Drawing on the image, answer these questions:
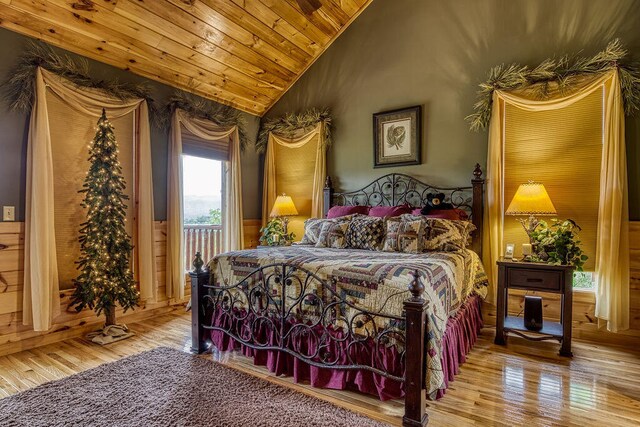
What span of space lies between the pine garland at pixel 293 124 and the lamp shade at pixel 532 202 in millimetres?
2478

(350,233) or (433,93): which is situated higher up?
(433,93)

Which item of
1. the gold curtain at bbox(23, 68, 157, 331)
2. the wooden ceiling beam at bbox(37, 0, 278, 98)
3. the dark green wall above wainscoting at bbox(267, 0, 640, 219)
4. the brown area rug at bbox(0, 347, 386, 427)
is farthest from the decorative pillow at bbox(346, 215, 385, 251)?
the gold curtain at bbox(23, 68, 157, 331)

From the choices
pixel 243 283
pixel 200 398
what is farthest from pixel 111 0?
pixel 200 398

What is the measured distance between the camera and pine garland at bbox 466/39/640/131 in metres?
2.98

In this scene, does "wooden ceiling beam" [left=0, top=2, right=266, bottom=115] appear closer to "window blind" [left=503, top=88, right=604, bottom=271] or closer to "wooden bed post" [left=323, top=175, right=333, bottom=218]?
"wooden bed post" [left=323, top=175, right=333, bottom=218]

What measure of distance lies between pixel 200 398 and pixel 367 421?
3.42ft

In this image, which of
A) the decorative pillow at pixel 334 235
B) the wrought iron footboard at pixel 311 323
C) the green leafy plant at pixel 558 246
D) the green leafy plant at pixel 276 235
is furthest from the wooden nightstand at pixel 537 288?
the green leafy plant at pixel 276 235

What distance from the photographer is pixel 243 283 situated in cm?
267

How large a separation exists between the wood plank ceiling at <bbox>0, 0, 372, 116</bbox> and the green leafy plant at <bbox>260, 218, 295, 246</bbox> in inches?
74.6

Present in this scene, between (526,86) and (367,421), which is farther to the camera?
(526,86)

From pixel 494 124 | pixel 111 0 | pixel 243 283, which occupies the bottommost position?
pixel 243 283

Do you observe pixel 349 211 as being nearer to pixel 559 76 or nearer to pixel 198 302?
pixel 198 302

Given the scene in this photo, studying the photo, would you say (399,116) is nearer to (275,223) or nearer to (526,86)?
(526,86)

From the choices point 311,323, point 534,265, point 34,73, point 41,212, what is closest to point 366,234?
point 311,323
